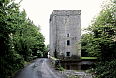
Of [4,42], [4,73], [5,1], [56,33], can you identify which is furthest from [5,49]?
[56,33]

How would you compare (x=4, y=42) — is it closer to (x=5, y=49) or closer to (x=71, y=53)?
(x=5, y=49)

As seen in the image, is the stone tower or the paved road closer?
the paved road

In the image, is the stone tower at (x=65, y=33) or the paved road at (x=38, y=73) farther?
the stone tower at (x=65, y=33)

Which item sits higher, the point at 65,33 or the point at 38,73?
the point at 65,33

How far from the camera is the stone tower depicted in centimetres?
2523

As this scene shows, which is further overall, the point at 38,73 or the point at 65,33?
the point at 65,33

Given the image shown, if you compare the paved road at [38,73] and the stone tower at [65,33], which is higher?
the stone tower at [65,33]

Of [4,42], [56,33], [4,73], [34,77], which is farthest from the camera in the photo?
[56,33]

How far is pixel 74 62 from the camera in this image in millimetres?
25500

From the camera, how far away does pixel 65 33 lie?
1005 inches

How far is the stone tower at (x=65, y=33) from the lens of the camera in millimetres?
25234

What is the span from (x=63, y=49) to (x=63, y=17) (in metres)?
7.47

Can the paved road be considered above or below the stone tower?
below

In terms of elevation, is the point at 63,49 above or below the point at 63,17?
below
